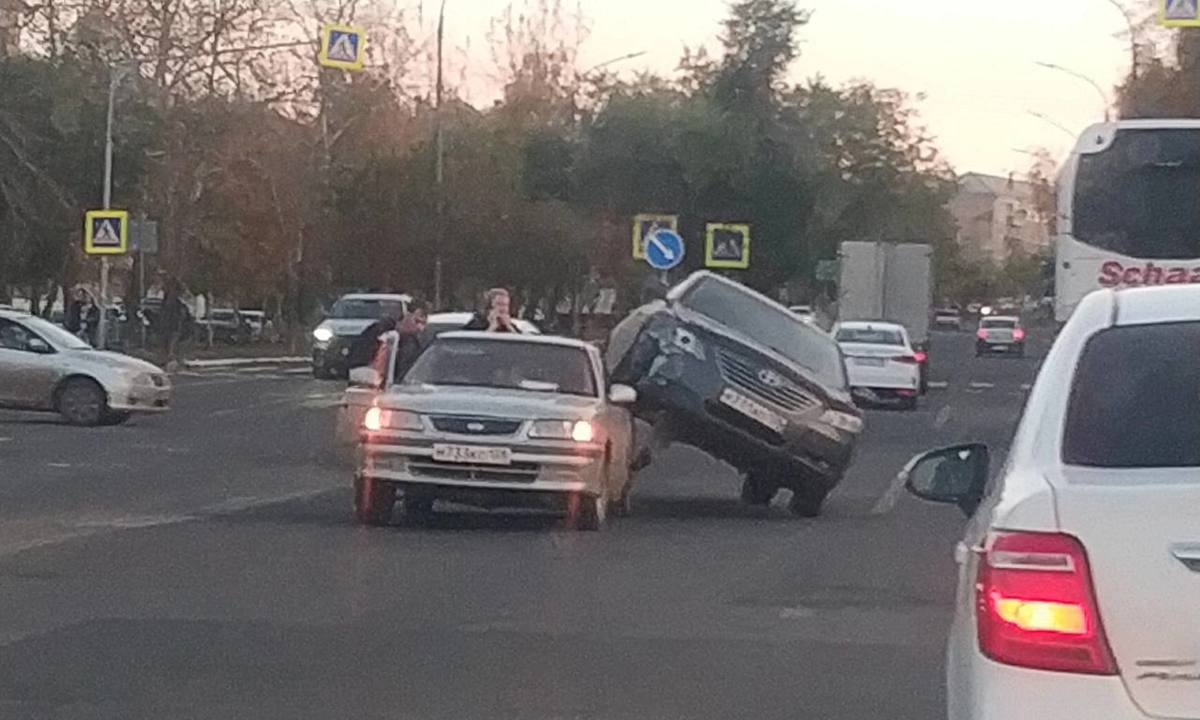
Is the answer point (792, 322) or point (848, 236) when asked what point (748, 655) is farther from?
point (848, 236)

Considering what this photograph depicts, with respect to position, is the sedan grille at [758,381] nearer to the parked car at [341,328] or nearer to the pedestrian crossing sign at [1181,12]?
the pedestrian crossing sign at [1181,12]

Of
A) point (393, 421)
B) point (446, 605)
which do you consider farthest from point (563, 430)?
point (446, 605)

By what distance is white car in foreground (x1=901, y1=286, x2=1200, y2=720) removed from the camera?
5152mm

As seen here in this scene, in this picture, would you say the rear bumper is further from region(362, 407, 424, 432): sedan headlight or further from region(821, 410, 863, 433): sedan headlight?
region(821, 410, 863, 433): sedan headlight

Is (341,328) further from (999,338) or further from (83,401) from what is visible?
(999,338)

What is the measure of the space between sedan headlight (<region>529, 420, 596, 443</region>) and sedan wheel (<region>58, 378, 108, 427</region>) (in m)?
14.4

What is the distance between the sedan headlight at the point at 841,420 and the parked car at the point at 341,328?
26898 mm

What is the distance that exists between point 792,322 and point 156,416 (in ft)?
48.1

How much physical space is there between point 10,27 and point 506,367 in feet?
131

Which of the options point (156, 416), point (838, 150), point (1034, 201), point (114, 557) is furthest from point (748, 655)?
point (1034, 201)

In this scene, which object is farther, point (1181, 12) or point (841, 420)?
point (1181, 12)

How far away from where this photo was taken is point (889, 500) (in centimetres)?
2291

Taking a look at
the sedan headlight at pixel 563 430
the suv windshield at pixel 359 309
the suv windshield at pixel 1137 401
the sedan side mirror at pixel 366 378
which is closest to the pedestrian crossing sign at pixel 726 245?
the suv windshield at pixel 359 309

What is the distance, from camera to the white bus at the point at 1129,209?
22797mm
